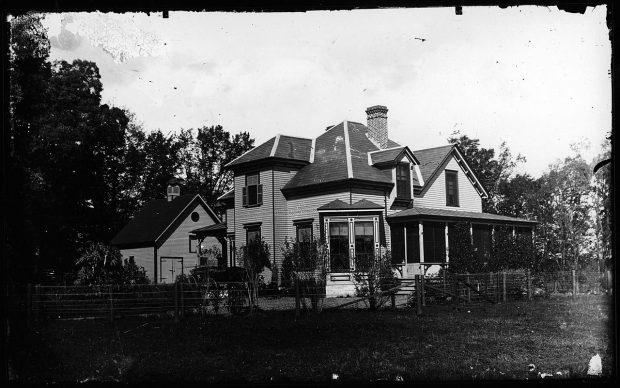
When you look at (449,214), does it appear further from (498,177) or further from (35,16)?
(35,16)

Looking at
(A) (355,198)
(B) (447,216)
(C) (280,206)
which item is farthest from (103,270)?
(B) (447,216)

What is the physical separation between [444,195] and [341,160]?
656 centimetres

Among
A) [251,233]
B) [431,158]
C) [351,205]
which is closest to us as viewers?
[351,205]

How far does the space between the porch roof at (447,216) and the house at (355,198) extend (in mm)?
53

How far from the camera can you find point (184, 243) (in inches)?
1522

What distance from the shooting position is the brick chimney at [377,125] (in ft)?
103

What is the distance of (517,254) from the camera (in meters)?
24.8

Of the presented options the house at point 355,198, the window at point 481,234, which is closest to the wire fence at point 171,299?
the house at point 355,198

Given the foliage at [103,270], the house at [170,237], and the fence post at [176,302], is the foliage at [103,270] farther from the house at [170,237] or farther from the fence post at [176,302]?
the house at [170,237]

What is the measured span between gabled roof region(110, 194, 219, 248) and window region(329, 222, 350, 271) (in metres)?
13.6

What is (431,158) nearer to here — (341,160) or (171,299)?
(341,160)

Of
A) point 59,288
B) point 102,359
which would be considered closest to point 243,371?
point 102,359

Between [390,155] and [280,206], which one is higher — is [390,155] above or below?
above

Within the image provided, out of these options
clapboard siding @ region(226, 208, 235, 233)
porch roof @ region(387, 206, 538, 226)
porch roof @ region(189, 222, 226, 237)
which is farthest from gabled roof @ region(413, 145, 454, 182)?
porch roof @ region(189, 222, 226, 237)
